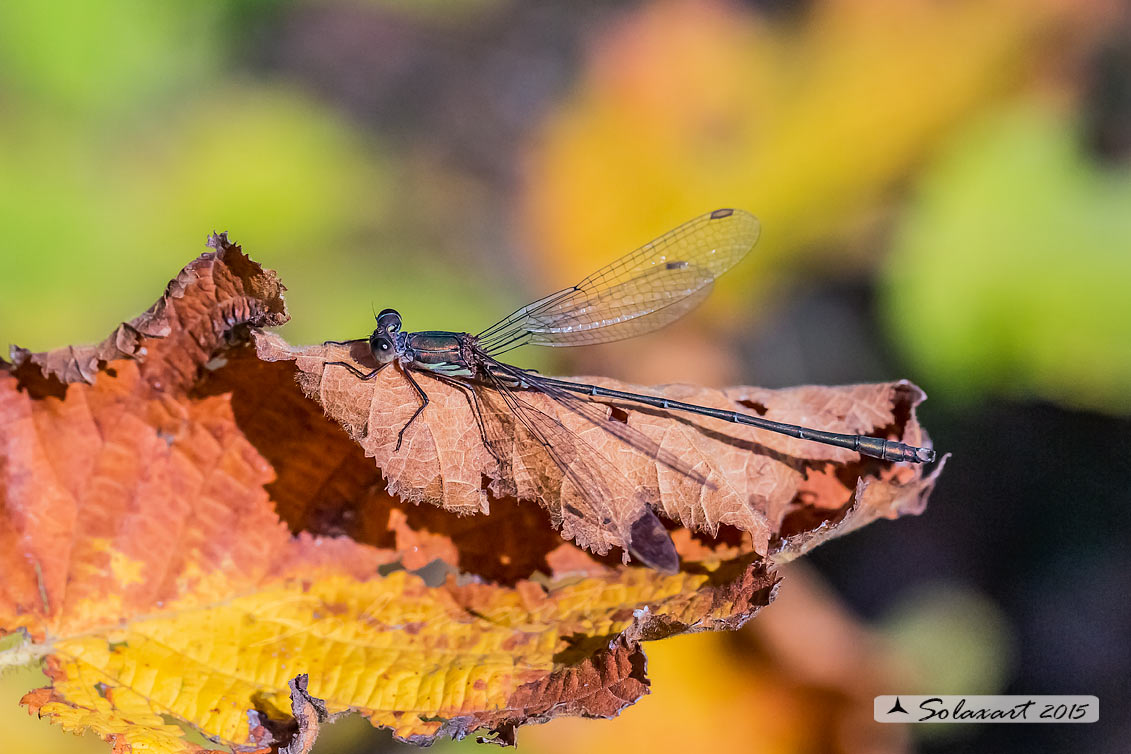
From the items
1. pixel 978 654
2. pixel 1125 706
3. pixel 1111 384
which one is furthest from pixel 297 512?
pixel 1125 706

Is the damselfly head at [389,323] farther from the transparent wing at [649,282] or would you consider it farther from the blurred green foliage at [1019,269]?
the blurred green foliage at [1019,269]

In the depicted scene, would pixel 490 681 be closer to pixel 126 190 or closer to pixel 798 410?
pixel 798 410

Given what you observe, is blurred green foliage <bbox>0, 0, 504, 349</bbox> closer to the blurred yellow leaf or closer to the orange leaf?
the blurred yellow leaf

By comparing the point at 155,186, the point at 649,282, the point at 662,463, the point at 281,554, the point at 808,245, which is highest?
the point at 808,245

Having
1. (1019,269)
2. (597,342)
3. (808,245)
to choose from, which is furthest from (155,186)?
(1019,269)

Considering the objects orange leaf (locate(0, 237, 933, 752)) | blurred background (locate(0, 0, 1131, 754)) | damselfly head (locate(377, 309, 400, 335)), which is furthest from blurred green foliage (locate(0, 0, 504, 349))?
orange leaf (locate(0, 237, 933, 752))

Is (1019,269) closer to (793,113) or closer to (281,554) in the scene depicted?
(793,113)

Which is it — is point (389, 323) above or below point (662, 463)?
above
